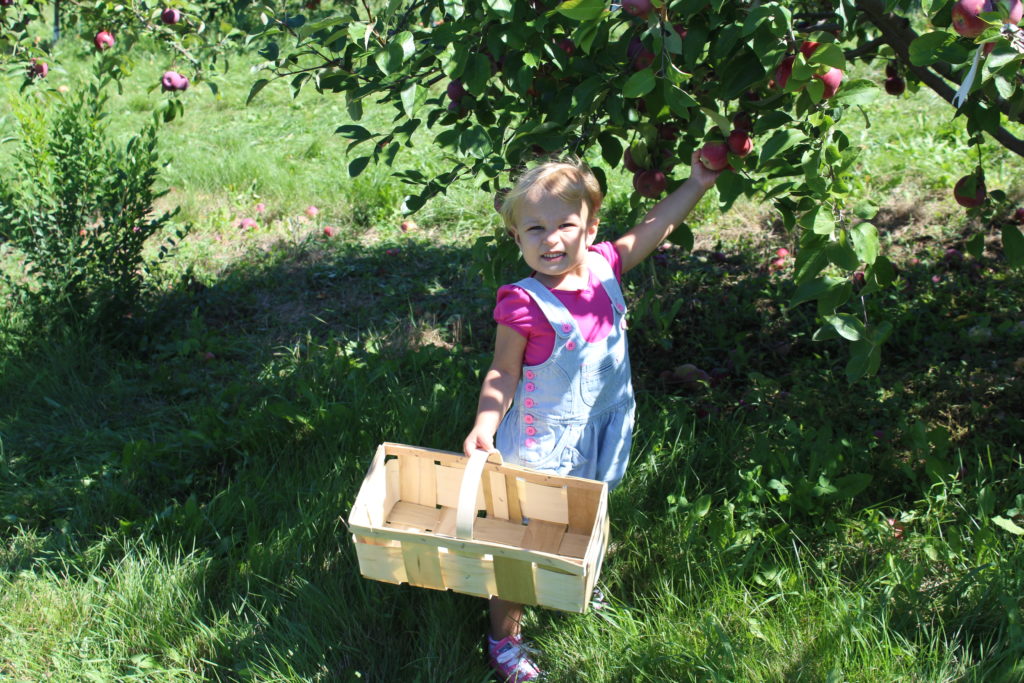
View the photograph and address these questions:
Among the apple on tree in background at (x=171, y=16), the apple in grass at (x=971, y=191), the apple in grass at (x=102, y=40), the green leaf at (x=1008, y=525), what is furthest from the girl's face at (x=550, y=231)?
the apple in grass at (x=102, y=40)

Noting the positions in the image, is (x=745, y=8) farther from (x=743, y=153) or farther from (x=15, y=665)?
(x=15, y=665)

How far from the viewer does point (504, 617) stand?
6.55 feet

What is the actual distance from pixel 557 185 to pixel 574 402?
17.8 inches

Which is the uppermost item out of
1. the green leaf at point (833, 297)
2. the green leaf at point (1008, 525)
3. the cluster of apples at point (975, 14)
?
the cluster of apples at point (975, 14)

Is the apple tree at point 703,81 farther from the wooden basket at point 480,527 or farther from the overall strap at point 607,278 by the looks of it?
the wooden basket at point 480,527

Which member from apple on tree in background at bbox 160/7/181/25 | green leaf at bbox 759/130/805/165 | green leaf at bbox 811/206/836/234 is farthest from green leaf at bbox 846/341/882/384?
apple on tree in background at bbox 160/7/181/25

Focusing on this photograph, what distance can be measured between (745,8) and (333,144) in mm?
4440

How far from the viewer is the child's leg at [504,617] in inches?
78.5

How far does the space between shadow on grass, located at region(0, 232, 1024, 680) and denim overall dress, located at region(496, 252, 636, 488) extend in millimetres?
390

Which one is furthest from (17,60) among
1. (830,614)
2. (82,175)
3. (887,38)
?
(830,614)

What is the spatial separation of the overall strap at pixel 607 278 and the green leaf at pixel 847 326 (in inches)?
17.2

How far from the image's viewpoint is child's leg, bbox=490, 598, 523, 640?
1993mm

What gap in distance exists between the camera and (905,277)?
3.38 m

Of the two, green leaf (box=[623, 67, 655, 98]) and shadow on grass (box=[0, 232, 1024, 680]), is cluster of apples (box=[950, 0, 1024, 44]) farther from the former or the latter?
shadow on grass (box=[0, 232, 1024, 680])
